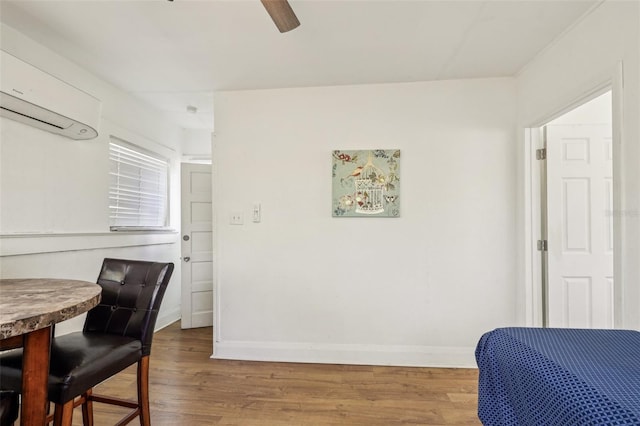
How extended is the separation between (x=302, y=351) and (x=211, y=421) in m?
0.98

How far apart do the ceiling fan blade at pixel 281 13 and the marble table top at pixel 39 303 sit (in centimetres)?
142

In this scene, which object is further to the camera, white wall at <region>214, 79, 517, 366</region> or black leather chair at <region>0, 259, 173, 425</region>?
white wall at <region>214, 79, 517, 366</region>

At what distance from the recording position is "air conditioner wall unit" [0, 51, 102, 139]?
5.57 feet

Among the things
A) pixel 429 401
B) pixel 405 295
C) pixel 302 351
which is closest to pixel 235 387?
pixel 302 351

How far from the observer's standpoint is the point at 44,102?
1.87 m

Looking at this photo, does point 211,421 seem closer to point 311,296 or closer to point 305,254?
point 311,296

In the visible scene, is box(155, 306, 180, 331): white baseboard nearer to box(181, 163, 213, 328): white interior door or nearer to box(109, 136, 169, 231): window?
box(181, 163, 213, 328): white interior door

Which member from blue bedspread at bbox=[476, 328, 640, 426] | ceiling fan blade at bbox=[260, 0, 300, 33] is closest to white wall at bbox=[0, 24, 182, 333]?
ceiling fan blade at bbox=[260, 0, 300, 33]

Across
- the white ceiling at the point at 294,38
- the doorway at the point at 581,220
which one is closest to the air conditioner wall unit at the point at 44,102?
the white ceiling at the point at 294,38

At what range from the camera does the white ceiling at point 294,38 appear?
69.1 inches

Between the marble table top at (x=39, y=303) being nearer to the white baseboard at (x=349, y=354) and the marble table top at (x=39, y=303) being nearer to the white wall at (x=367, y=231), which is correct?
the white wall at (x=367, y=231)

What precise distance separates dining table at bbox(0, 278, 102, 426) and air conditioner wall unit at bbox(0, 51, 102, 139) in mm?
1243

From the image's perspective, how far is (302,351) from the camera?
2.70m

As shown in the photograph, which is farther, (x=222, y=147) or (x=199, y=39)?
(x=222, y=147)
